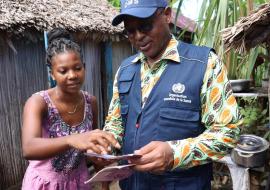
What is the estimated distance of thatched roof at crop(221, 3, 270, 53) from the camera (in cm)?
334

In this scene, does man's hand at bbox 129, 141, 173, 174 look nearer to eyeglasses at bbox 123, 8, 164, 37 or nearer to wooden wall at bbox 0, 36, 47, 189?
eyeglasses at bbox 123, 8, 164, 37

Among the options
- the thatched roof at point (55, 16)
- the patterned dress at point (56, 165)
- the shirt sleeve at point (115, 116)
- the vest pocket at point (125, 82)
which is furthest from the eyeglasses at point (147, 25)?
the thatched roof at point (55, 16)

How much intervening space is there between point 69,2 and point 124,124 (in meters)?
5.11

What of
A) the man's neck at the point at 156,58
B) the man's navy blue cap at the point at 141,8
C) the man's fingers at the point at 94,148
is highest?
the man's navy blue cap at the point at 141,8

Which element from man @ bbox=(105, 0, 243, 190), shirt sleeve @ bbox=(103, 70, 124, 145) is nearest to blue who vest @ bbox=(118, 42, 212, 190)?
man @ bbox=(105, 0, 243, 190)

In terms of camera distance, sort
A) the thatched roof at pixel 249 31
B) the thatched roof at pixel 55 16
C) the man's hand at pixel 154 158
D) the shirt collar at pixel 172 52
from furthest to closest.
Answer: the thatched roof at pixel 55 16 → the thatched roof at pixel 249 31 → the shirt collar at pixel 172 52 → the man's hand at pixel 154 158

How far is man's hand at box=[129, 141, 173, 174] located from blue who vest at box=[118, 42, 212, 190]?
22cm

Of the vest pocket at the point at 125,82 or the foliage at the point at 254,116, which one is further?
the foliage at the point at 254,116

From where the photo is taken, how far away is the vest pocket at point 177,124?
1.66m

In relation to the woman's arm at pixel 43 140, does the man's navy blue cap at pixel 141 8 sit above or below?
above

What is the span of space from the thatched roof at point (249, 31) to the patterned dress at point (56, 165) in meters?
1.98

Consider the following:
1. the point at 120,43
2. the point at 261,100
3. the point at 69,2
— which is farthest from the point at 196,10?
the point at 120,43

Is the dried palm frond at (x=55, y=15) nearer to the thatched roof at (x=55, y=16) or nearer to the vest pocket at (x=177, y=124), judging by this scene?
the thatched roof at (x=55, y=16)

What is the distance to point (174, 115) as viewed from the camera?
65.8 inches
